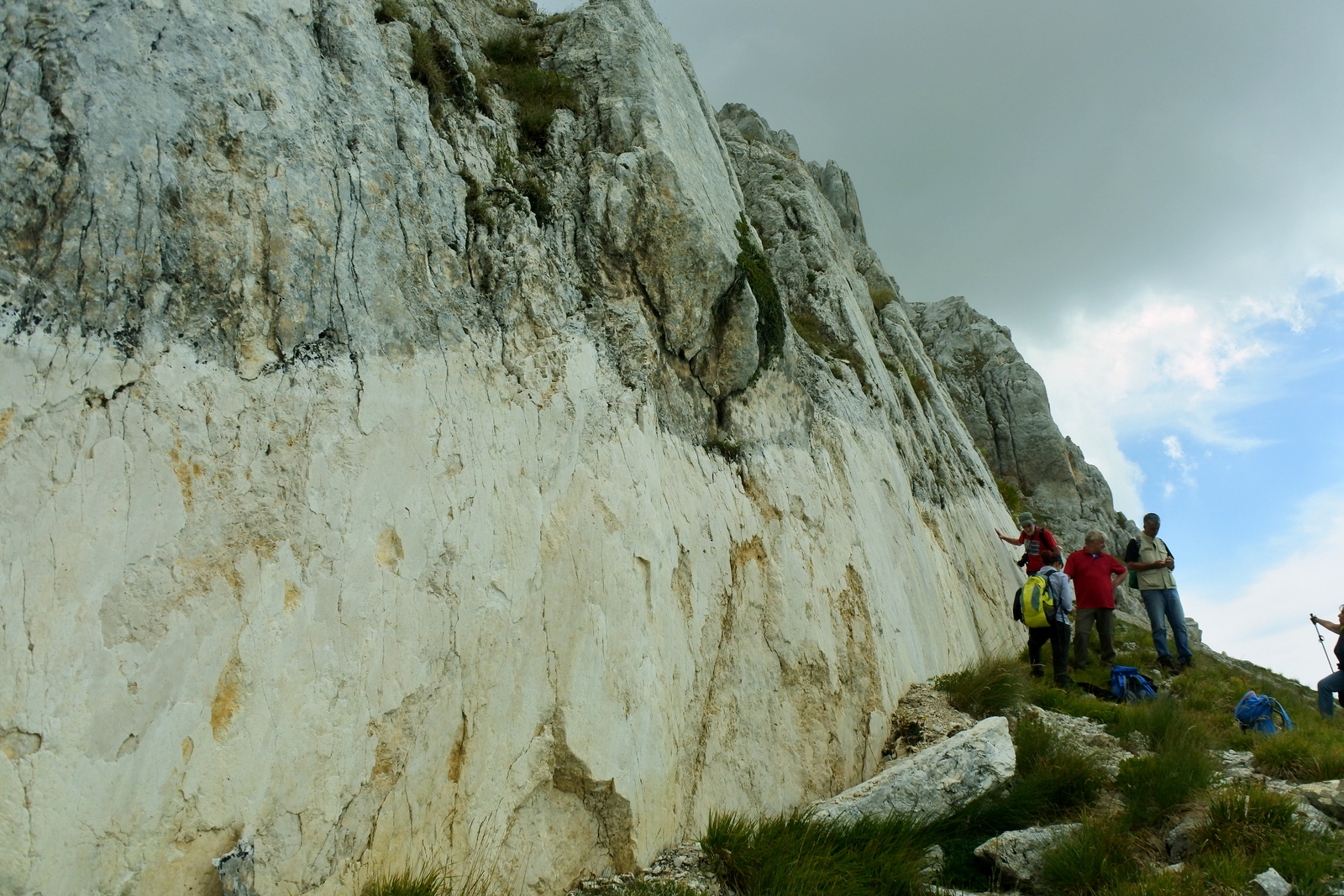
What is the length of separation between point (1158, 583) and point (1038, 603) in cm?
301

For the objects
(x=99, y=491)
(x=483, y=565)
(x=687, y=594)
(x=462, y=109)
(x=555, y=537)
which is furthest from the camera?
(x=462, y=109)

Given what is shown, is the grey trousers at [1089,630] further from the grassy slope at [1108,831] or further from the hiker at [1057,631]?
the grassy slope at [1108,831]

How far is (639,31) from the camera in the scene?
10680 mm

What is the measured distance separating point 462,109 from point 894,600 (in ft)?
24.1

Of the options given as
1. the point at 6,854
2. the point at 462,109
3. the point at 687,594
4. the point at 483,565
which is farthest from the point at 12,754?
the point at 462,109

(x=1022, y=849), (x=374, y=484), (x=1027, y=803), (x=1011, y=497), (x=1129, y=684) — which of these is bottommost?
(x=1022, y=849)

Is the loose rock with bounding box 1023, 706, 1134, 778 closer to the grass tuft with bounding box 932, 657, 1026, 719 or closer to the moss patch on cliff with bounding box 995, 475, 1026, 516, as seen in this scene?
the grass tuft with bounding box 932, 657, 1026, 719

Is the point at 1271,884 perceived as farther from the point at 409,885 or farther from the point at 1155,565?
the point at 1155,565

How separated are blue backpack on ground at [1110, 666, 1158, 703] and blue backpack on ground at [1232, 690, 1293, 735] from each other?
1.10 metres

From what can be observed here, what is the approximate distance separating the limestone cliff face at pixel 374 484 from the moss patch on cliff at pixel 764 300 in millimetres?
385

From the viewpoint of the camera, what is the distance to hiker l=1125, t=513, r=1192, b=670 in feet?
41.7

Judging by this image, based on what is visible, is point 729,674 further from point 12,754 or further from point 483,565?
point 12,754

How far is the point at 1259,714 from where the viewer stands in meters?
9.30

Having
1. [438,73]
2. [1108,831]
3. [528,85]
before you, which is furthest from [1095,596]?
Answer: [438,73]
